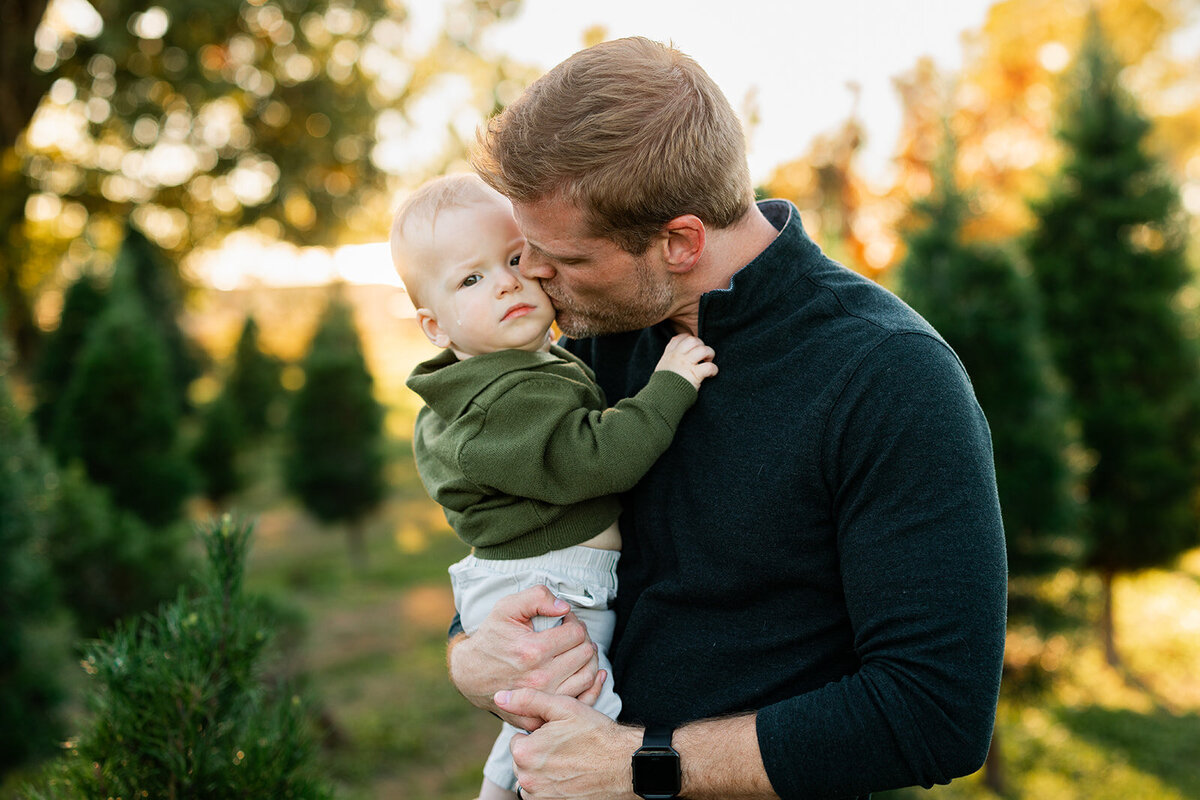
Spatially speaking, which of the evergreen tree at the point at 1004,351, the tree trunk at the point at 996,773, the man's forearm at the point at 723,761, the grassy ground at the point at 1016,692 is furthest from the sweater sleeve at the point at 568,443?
the tree trunk at the point at 996,773

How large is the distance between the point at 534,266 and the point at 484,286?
12 centimetres

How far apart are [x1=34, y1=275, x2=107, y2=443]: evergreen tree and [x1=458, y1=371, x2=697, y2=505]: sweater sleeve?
26.4 ft

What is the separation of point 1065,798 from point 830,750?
196 inches

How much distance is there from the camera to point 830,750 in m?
1.49

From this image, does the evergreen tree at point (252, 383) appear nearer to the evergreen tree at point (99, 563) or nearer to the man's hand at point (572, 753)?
the evergreen tree at point (99, 563)

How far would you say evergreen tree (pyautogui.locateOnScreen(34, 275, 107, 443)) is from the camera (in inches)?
333

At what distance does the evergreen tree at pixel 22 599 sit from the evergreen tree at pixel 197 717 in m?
2.82

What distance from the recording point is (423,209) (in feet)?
6.56

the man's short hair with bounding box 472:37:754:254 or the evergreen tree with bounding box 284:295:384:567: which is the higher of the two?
the man's short hair with bounding box 472:37:754:254

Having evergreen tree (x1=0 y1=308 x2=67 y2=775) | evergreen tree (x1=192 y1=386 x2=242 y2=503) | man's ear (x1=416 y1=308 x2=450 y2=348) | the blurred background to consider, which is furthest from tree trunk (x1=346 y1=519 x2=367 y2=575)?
man's ear (x1=416 y1=308 x2=450 y2=348)

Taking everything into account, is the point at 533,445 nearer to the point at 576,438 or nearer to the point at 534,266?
the point at 576,438

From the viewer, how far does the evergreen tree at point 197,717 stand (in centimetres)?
170

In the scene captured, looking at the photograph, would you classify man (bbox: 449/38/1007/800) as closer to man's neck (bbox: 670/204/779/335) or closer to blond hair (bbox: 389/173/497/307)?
man's neck (bbox: 670/204/779/335)

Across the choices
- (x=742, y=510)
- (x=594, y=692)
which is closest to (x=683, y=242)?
(x=742, y=510)
